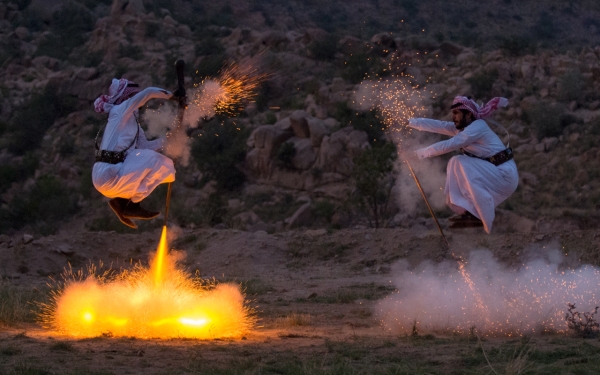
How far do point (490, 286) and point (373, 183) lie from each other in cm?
1283

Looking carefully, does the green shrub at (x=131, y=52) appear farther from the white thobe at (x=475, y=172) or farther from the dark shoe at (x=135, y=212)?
the white thobe at (x=475, y=172)

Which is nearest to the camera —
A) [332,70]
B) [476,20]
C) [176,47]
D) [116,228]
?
[116,228]

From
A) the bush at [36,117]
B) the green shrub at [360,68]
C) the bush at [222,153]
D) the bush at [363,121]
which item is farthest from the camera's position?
the bush at [36,117]

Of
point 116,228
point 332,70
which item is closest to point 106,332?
point 116,228

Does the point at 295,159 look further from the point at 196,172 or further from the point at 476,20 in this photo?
the point at 476,20

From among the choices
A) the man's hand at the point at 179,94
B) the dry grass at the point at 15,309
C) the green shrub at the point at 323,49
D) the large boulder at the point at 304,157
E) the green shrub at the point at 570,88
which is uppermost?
the green shrub at the point at 323,49

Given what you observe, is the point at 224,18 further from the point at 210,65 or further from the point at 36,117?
the point at 36,117

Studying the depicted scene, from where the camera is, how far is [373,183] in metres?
23.7

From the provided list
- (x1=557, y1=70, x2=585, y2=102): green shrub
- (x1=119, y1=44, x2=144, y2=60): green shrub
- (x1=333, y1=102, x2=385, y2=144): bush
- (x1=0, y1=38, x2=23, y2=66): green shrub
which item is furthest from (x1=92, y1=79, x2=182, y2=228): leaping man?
(x1=0, y1=38, x2=23, y2=66): green shrub

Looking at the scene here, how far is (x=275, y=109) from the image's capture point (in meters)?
33.7

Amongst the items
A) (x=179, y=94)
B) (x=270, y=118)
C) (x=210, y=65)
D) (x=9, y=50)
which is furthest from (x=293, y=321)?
(x=9, y=50)

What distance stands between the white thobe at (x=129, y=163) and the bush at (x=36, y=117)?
27282 millimetres

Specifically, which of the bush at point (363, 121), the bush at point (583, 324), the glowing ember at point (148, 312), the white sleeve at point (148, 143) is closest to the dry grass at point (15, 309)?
the glowing ember at point (148, 312)

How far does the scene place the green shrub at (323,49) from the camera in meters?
37.6
